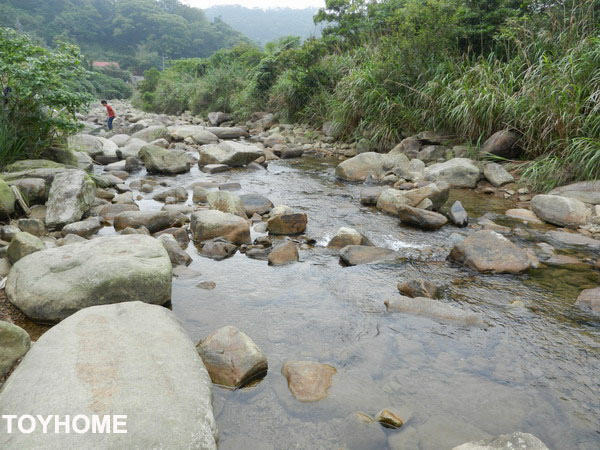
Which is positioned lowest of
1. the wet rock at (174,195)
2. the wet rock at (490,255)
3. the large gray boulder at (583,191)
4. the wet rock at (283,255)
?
the wet rock at (174,195)

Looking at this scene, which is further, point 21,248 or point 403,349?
point 21,248

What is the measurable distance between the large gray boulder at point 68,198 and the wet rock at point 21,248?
1276mm

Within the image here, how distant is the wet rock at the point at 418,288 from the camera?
12.4 ft

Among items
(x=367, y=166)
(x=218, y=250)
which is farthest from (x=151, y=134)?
(x=218, y=250)

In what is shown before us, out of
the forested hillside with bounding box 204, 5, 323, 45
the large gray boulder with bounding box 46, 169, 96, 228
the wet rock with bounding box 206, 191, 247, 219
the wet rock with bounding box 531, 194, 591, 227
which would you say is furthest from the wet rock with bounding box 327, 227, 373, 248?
the forested hillside with bounding box 204, 5, 323, 45

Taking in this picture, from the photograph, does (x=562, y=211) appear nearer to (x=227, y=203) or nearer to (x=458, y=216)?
(x=458, y=216)

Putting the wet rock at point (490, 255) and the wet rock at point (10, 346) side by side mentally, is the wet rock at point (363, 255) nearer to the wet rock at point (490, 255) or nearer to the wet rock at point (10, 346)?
the wet rock at point (490, 255)

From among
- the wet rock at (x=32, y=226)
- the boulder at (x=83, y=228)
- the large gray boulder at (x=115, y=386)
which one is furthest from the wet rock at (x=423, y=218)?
the wet rock at (x=32, y=226)

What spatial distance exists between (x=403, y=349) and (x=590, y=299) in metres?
1.89

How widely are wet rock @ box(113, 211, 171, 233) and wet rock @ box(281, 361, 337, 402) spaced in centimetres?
314

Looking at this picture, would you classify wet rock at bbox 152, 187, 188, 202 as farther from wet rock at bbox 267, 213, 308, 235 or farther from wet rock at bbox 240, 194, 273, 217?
wet rock at bbox 267, 213, 308, 235

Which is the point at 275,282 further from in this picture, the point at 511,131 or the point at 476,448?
the point at 511,131

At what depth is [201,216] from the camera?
517 cm

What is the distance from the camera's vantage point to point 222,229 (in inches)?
198
